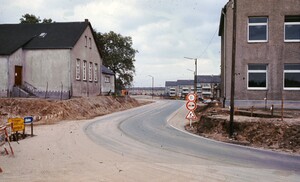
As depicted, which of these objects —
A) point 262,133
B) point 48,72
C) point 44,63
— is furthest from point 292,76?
point 44,63

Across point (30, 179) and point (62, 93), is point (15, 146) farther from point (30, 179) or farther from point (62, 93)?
point (62, 93)

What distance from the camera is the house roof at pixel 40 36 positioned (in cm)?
3272

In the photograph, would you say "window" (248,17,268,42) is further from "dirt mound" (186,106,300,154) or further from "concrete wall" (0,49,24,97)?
"concrete wall" (0,49,24,97)

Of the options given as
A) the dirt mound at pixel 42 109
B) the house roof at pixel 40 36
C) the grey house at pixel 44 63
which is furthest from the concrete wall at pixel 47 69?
the dirt mound at pixel 42 109

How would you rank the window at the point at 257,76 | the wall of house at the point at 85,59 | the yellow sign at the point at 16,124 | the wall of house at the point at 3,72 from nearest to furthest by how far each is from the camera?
the yellow sign at the point at 16,124
the window at the point at 257,76
the wall of house at the point at 3,72
the wall of house at the point at 85,59

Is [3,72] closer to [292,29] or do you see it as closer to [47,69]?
[47,69]

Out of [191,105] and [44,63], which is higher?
[44,63]

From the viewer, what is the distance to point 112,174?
8.28m

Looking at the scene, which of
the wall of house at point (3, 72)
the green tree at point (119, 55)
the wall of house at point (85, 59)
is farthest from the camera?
the green tree at point (119, 55)

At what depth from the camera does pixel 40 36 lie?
35.2 meters

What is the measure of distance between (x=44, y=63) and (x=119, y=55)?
166 ft

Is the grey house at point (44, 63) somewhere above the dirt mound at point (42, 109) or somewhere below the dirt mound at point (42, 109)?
above

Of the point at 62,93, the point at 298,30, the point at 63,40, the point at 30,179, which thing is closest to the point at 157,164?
the point at 30,179

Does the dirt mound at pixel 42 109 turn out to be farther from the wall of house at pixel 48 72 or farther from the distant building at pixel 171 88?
the distant building at pixel 171 88
